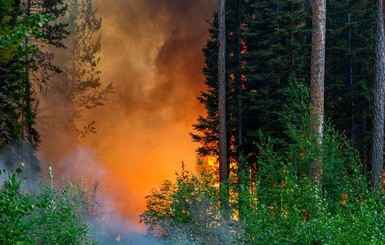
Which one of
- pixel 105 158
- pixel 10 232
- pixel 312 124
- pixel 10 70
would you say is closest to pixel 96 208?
pixel 105 158

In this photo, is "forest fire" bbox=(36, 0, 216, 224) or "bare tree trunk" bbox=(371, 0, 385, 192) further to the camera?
"forest fire" bbox=(36, 0, 216, 224)

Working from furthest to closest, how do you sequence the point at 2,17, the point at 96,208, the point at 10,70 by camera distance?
the point at 96,208
the point at 10,70
the point at 2,17

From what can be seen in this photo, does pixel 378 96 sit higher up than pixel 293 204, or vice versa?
pixel 378 96

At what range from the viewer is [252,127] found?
28.0 meters

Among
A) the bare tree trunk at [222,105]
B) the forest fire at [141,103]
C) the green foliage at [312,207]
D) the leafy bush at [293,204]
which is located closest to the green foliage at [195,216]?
the leafy bush at [293,204]

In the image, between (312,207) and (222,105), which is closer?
(312,207)

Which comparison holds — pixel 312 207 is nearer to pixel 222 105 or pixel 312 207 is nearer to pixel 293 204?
pixel 293 204

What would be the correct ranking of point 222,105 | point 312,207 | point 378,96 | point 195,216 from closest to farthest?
point 312,207 → point 195,216 → point 378,96 → point 222,105

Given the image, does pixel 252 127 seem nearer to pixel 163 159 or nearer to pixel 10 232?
pixel 163 159

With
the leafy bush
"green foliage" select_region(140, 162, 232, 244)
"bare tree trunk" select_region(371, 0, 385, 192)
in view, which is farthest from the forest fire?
"bare tree trunk" select_region(371, 0, 385, 192)

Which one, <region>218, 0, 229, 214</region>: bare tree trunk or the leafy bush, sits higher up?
<region>218, 0, 229, 214</region>: bare tree trunk

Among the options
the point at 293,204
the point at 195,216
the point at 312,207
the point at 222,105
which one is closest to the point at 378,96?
the point at 195,216

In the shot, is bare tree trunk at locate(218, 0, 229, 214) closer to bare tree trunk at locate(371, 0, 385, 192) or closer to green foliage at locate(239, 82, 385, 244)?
bare tree trunk at locate(371, 0, 385, 192)

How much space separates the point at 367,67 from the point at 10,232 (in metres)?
21.1
